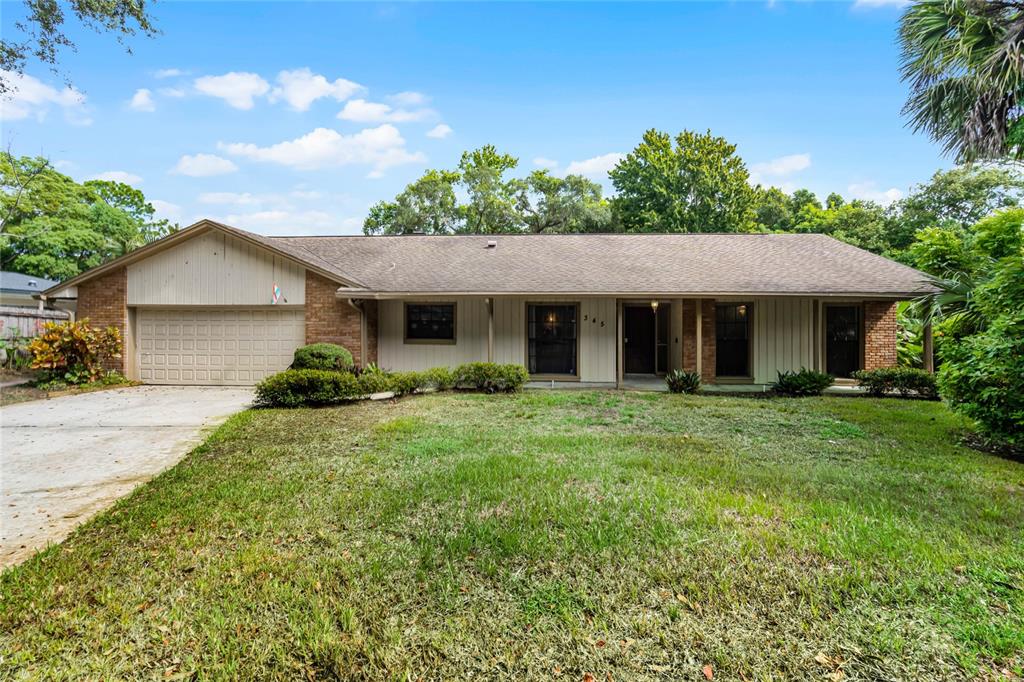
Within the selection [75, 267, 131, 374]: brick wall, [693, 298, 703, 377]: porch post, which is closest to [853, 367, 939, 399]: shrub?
[693, 298, 703, 377]: porch post

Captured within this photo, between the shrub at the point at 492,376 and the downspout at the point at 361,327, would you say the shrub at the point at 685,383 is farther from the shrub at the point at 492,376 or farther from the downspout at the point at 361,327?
the downspout at the point at 361,327

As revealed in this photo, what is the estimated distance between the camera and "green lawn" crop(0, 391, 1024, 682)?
2082mm

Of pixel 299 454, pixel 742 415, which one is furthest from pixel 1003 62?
pixel 299 454

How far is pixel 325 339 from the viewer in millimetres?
10867

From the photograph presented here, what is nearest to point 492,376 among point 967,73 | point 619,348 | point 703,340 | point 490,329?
point 490,329

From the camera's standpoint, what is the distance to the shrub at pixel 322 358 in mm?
9773

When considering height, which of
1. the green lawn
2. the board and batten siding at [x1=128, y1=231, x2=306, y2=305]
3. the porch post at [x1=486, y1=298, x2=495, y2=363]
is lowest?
the green lawn

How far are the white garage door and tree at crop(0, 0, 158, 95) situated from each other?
618 cm

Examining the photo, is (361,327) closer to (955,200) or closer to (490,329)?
(490,329)

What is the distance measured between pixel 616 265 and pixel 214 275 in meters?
10.5

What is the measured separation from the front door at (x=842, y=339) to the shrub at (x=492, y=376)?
309 inches

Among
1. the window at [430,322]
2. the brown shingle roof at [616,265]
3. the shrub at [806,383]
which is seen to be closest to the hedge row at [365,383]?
the window at [430,322]

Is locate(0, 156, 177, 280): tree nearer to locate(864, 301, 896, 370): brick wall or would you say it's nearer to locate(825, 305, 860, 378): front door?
locate(825, 305, 860, 378): front door

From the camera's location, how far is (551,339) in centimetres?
1159
